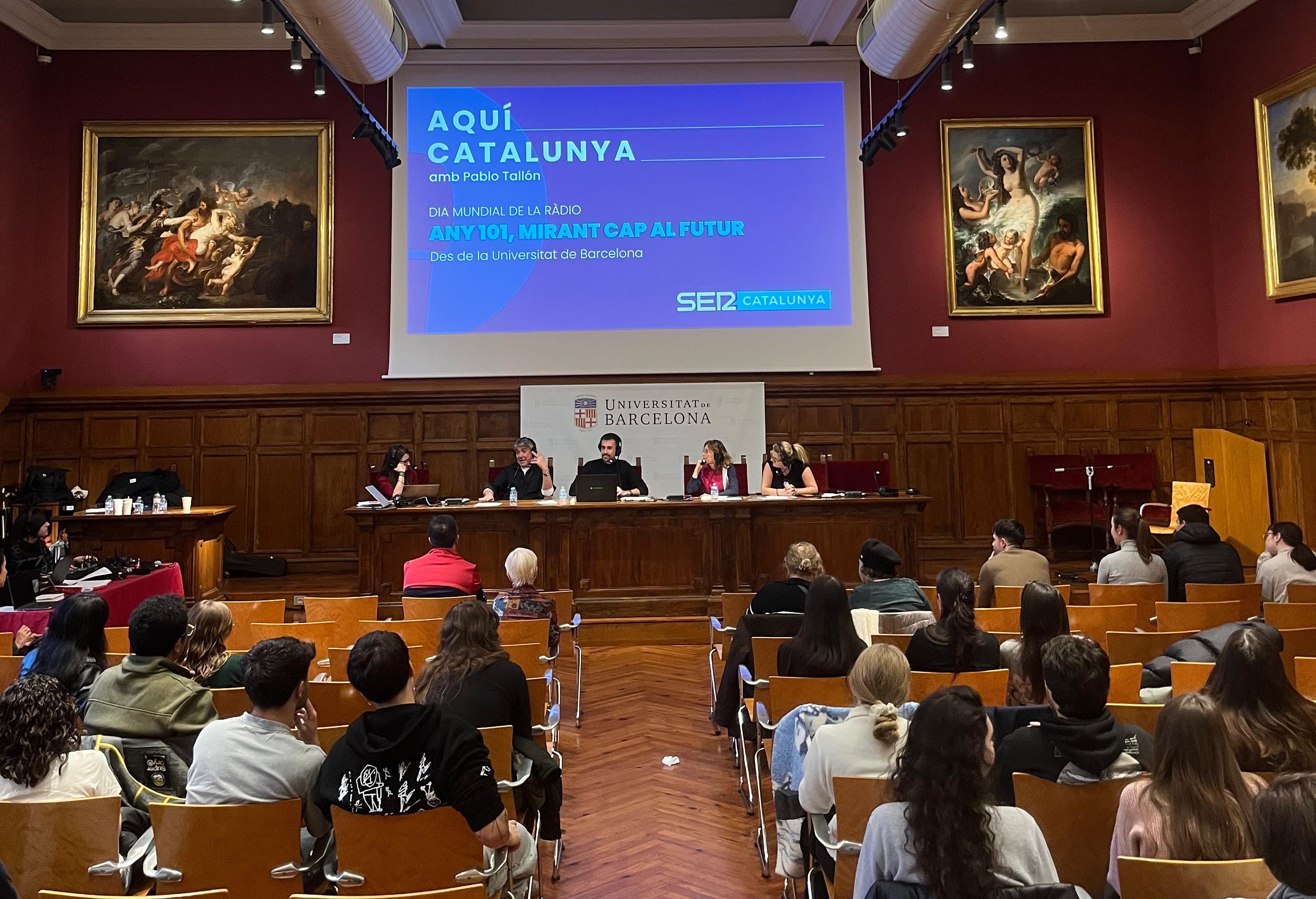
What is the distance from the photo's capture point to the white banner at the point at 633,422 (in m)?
9.54

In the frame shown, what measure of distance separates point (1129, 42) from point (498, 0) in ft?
22.4

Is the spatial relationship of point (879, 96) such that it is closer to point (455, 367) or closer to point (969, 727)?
point (455, 367)

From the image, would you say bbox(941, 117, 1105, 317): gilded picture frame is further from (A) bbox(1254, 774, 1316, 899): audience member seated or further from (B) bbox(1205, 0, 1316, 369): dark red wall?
(A) bbox(1254, 774, 1316, 899): audience member seated

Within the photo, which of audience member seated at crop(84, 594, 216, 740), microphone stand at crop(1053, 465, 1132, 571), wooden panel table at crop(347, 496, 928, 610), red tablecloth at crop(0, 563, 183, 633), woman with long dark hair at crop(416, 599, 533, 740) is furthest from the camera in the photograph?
microphone stand at crop(1053, 465, 1132, 571)

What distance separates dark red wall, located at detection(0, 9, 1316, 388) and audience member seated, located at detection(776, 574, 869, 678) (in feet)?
22.8

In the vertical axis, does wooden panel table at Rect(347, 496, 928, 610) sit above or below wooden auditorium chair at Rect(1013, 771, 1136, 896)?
above

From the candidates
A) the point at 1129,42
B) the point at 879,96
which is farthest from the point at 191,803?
the point at 1129,42

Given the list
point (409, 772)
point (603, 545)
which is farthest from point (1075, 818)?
point (603, 545)

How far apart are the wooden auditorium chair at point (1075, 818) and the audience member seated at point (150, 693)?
232cm

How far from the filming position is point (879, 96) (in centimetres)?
988

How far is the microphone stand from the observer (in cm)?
908

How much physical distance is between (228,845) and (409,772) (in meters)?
0.43

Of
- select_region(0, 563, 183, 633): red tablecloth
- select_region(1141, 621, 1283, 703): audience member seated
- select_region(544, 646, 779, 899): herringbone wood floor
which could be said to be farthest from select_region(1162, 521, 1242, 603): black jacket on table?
select_region(0, 563, 183, 633): red tablecloth

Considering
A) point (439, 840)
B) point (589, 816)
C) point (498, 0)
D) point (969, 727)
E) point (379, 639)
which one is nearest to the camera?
point (969, 727)
